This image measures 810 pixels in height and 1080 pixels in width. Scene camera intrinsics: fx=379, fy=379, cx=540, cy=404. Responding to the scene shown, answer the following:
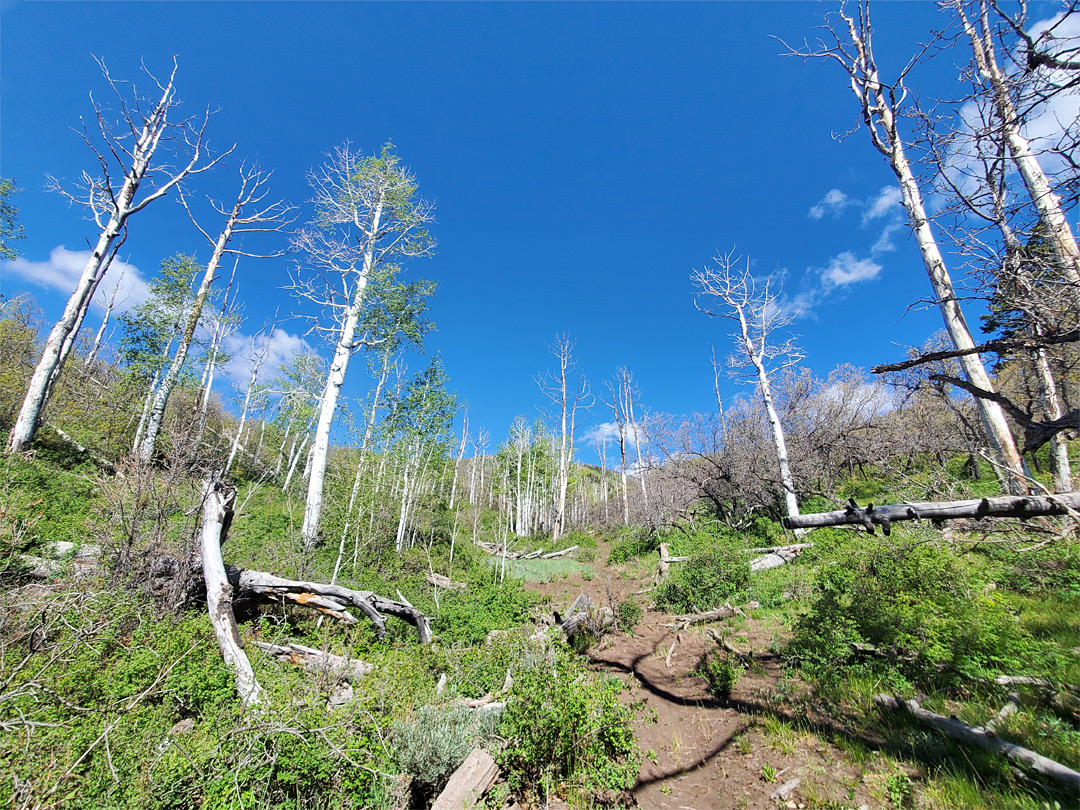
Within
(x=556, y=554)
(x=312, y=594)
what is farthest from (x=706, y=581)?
(x=556, y=554)

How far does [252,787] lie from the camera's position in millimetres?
3035

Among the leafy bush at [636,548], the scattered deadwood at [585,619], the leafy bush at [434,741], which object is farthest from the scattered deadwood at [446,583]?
the leafy bush at [636,548]

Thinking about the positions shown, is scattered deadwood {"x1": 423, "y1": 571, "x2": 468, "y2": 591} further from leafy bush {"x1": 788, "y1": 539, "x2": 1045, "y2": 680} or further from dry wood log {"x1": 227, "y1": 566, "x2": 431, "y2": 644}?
leafy bush {"x1": 788, "y1": 539, "x2": 1045, "y2": 680}

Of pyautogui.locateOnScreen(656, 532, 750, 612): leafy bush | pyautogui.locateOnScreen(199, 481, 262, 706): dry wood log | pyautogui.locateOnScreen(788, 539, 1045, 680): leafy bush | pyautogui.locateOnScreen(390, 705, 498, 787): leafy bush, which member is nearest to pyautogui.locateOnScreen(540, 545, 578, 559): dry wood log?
pyautogui.locateOnScreen(656, 532, 750, 612): leafy bush

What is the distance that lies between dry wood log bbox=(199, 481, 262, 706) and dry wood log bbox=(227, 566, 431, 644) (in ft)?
2.06

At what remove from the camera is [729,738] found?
450 cm

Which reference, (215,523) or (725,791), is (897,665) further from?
(215,523)

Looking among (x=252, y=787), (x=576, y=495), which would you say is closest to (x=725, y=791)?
(x=252, y=787)

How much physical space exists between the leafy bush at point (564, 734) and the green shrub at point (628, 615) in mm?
5027

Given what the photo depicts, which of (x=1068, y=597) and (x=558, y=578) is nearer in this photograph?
(x=1068, y=597)

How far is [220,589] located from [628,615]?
771cm

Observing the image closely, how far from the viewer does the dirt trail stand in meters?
3.47

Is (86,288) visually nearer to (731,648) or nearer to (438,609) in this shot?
(438,609)

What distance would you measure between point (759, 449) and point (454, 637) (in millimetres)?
15365
